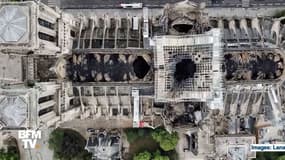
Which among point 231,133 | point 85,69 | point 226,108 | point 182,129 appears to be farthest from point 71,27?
point 231,133

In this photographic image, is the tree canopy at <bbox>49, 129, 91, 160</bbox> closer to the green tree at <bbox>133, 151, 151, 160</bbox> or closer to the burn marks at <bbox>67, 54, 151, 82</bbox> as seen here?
the green tree at <bbox>133, 151, 151, 160</bbox>

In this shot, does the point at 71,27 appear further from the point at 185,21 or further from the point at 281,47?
the point at 281,47

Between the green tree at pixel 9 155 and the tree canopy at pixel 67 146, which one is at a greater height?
the tree canopy at pixel 67 146

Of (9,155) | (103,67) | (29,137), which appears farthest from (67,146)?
(103,67)

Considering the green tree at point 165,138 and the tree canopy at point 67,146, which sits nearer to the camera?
the green tree at point 165,138

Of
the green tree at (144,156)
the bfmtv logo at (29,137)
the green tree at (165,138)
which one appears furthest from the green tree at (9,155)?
the green tree at (165,138)

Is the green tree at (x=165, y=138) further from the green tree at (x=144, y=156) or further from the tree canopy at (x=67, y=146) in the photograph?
the tree canopy at (x=67, y=146)
